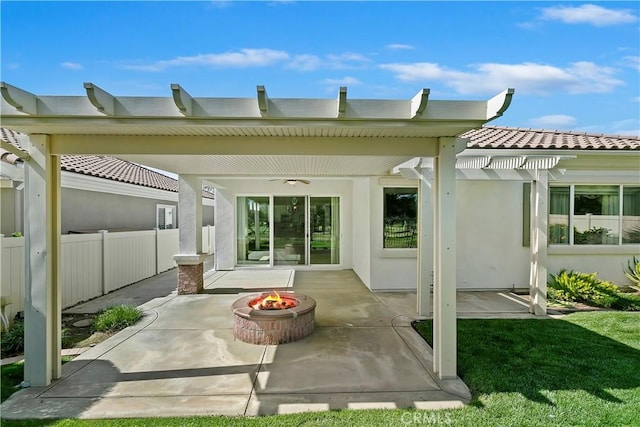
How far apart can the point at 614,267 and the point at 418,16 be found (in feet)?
29.9

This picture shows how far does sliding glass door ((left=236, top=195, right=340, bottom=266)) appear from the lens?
43.5 feet

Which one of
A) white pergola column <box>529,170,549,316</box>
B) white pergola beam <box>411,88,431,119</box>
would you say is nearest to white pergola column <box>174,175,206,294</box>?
white pergola beam <box>411,88,431,119</box>

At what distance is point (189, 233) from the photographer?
9.51m

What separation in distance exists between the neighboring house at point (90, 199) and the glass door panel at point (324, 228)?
22.6ft

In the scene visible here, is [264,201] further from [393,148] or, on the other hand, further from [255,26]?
[393,148]

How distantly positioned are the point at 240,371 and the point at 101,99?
3.89 meters

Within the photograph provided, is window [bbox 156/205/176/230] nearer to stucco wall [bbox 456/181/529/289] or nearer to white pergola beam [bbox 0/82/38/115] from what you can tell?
white pergola beam [bbox 0/82/38/115]

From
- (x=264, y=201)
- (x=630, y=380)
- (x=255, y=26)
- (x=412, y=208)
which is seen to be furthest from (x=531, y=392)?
(x=264, y=201)

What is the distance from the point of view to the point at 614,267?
9617mm

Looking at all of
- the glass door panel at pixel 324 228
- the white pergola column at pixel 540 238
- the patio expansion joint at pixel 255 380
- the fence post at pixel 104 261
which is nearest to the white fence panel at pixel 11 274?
the fence post at pixel 104 261

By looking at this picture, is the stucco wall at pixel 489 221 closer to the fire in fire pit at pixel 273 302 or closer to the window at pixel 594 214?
the window at pixel 594 214

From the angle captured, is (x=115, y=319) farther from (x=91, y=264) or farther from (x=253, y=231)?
(x=253, y=231)

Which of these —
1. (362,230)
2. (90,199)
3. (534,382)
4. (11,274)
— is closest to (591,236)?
(362,230)

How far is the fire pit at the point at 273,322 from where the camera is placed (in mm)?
5715
